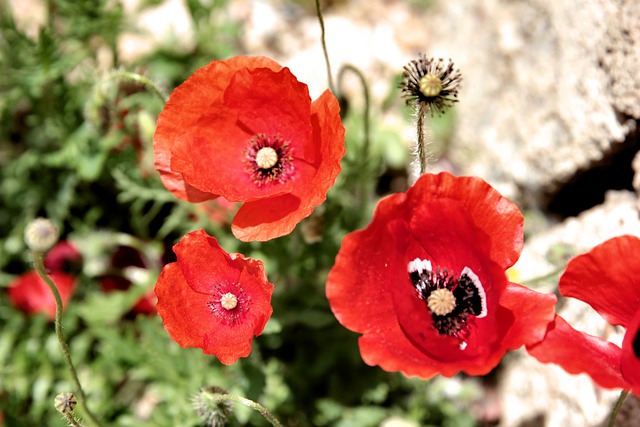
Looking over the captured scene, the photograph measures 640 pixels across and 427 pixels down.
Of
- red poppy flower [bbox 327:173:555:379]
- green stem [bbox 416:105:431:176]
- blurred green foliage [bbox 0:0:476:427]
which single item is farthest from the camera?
blurred green foliage [bbox 0:0:476:427]

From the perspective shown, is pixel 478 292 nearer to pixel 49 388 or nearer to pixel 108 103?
pixel 108 103

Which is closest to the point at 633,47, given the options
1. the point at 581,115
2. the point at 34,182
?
the point at 581,115

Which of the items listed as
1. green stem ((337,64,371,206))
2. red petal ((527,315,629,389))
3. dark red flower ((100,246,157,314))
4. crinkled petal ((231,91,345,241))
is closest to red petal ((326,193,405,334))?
crinkled petal ((231,91,345,241))

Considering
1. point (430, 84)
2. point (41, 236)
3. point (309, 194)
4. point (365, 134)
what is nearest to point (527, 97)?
point (365, 134)

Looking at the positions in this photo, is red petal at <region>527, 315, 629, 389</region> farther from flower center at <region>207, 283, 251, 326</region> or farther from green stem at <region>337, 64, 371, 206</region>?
green stem at <region>337, 64, 371, 206</region>

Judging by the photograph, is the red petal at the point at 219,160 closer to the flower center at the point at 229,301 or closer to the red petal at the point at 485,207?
the flower center at the point at 229,301

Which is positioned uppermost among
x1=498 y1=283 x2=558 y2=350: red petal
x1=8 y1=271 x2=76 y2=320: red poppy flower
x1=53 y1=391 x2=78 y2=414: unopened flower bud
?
x1=498 y1=283 x2=558 y2=350: red petal
